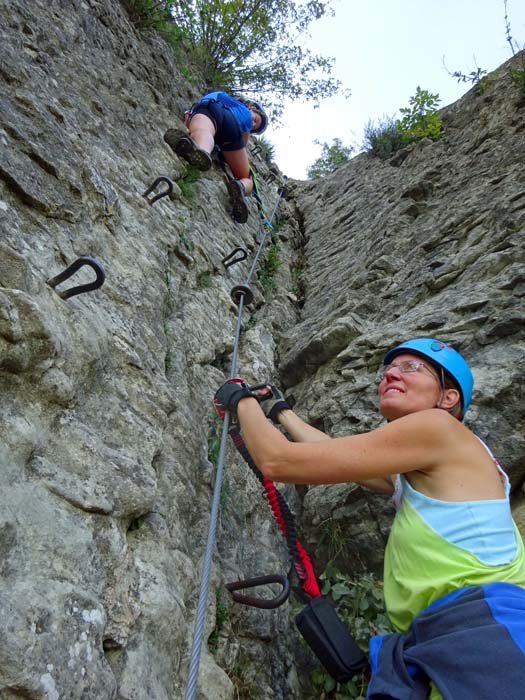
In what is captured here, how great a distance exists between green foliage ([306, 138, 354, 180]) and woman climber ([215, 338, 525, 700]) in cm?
1439

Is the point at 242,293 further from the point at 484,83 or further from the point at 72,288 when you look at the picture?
the point at 484,83

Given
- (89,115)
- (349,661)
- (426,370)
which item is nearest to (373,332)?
(426,370)

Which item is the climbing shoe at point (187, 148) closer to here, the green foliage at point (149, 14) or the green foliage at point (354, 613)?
the green foliage at point (149, 14)

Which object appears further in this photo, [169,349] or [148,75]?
[148,75]

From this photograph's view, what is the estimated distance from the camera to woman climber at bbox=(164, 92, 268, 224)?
17.2 ft

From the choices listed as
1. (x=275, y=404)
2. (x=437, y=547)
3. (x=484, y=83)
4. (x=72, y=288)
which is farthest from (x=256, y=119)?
(x=437, y=547)

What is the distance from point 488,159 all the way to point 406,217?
108cm

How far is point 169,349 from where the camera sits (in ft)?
9.95

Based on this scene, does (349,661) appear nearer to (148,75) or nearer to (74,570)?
(74,570)

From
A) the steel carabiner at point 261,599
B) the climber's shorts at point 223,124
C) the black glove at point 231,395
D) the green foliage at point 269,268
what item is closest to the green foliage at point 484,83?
the climber's shorts at point 223,124

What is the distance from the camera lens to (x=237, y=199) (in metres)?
6.13

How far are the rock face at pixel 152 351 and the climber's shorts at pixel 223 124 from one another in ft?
1.51

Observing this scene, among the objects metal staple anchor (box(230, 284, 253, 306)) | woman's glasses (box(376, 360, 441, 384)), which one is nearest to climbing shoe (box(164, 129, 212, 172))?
metal staple anchor (box(230, 284, 253, 306))

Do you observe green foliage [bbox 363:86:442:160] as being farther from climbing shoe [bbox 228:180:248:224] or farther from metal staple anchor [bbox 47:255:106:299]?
metal staple anchor [bbox 47:255:106:299]
